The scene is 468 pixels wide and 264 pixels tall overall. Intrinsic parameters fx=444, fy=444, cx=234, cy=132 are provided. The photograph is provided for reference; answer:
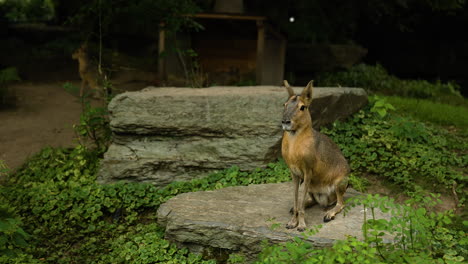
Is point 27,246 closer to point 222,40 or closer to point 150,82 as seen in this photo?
point 150,82

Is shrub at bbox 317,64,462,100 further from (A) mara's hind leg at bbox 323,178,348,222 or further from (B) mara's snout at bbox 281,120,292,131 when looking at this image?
(B) mara's snout at bbox 281,120,292,131

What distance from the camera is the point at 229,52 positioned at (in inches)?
566

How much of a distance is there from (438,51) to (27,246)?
1734cm

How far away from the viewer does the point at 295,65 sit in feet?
53.5

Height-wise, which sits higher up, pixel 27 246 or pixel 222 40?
pixel 222 40

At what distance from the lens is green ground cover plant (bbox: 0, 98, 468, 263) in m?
5.57

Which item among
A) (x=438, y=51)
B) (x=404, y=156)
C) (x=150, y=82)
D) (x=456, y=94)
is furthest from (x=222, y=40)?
(x=438, y=51)

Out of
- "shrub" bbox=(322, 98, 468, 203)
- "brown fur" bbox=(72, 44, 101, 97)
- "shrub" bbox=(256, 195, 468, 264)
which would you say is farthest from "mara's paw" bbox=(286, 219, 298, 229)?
"brown fur" bbox=(72, 44, 101, 97)

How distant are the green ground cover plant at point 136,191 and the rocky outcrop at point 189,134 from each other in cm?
28

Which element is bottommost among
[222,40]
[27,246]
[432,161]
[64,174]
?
[27,246]

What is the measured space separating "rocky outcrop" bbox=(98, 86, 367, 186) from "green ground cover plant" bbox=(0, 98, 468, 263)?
28 cm

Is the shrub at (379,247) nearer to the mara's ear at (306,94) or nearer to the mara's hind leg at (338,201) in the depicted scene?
the mara's hind leg at (338,201)

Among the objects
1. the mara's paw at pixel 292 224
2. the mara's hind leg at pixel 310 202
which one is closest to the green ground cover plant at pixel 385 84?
the mara's hind leg at pixel 310 202

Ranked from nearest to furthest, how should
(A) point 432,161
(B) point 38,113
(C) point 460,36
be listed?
1. (A) point 432,161
2. (B) point 38,113
3. (C) point 460,36
